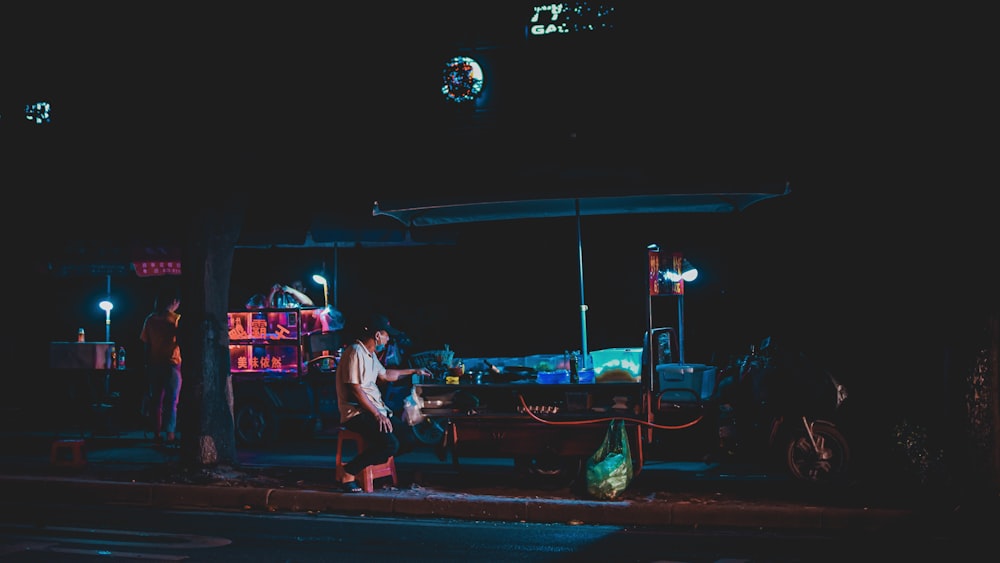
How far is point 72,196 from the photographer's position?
17.0 metres

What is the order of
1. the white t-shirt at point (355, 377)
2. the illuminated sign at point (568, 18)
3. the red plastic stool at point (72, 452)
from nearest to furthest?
1. the white t-shirt at point (355, 377)
2. the red plastic stool at point (72, 452)
3. the illuminated sign at point (568, 18)

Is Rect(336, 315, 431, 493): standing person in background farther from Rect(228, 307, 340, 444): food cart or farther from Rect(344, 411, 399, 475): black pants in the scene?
Rect(228, 307, 340, 444): food cart

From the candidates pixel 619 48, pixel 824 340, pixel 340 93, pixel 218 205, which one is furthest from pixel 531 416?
pixel 619 48

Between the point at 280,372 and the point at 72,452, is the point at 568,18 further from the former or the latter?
the point at 72,452

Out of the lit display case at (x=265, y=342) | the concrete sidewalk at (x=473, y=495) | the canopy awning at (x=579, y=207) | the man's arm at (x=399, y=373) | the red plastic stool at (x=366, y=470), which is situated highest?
the canopy awning at (x=579, y=207)

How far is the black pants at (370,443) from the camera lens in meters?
9.89

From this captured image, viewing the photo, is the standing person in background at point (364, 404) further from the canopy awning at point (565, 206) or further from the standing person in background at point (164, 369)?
the standing person in background at point (164, 369)

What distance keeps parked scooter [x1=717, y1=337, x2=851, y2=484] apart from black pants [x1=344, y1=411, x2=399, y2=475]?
350cm

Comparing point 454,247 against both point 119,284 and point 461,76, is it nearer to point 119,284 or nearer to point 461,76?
point 461,76

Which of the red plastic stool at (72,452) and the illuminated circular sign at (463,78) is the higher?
the illuminated circular sign at (463,78)

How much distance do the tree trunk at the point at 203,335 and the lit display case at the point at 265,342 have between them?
2.48 metres

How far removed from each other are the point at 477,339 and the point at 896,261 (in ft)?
21.4

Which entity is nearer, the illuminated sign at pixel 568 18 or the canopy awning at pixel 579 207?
the canopy awning at pixel 579 207

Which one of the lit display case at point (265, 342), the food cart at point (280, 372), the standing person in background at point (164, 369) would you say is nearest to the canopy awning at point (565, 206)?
the food cart at point (280, 372)
